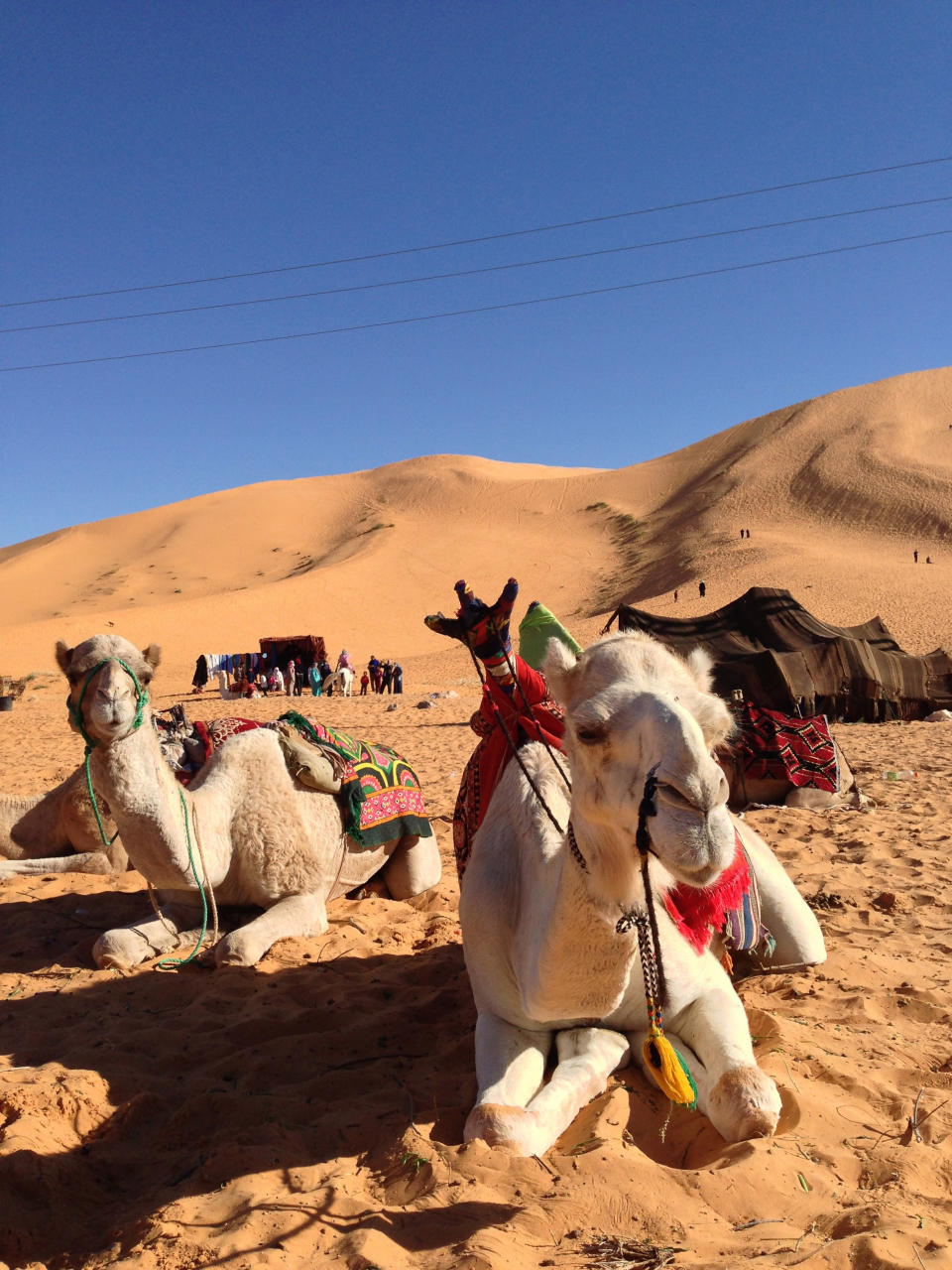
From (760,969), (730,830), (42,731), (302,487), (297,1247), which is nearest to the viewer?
(730,830)

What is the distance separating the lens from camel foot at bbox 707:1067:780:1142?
2664 millimetres

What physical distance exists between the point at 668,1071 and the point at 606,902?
1.49 feet

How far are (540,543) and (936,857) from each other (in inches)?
2329

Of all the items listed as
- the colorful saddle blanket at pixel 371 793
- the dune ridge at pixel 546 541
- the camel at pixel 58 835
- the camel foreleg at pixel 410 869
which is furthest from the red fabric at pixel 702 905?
the dune ridge at pixel 546 541

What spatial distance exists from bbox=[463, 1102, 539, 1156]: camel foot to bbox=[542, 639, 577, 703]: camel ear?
1.19 meters

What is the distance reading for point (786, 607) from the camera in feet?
57.1

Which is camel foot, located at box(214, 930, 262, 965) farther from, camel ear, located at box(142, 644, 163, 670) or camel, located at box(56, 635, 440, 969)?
camel ear, located at box(142, 644, 163, 670)

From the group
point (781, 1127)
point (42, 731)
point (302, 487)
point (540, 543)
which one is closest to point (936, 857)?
point (781, 1127)

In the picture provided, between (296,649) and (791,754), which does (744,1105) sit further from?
(296,649)

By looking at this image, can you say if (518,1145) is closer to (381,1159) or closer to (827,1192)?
(381,1159)

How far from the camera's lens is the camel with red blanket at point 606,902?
2.09m

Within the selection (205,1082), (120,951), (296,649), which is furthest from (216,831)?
(296,649)

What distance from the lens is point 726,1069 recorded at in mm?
2762

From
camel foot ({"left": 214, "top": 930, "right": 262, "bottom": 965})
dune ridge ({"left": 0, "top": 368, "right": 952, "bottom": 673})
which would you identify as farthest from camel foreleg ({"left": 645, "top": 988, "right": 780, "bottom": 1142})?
dune ridge ({"left": 0, "top": 368, "right": 952, "bottom": 673})
